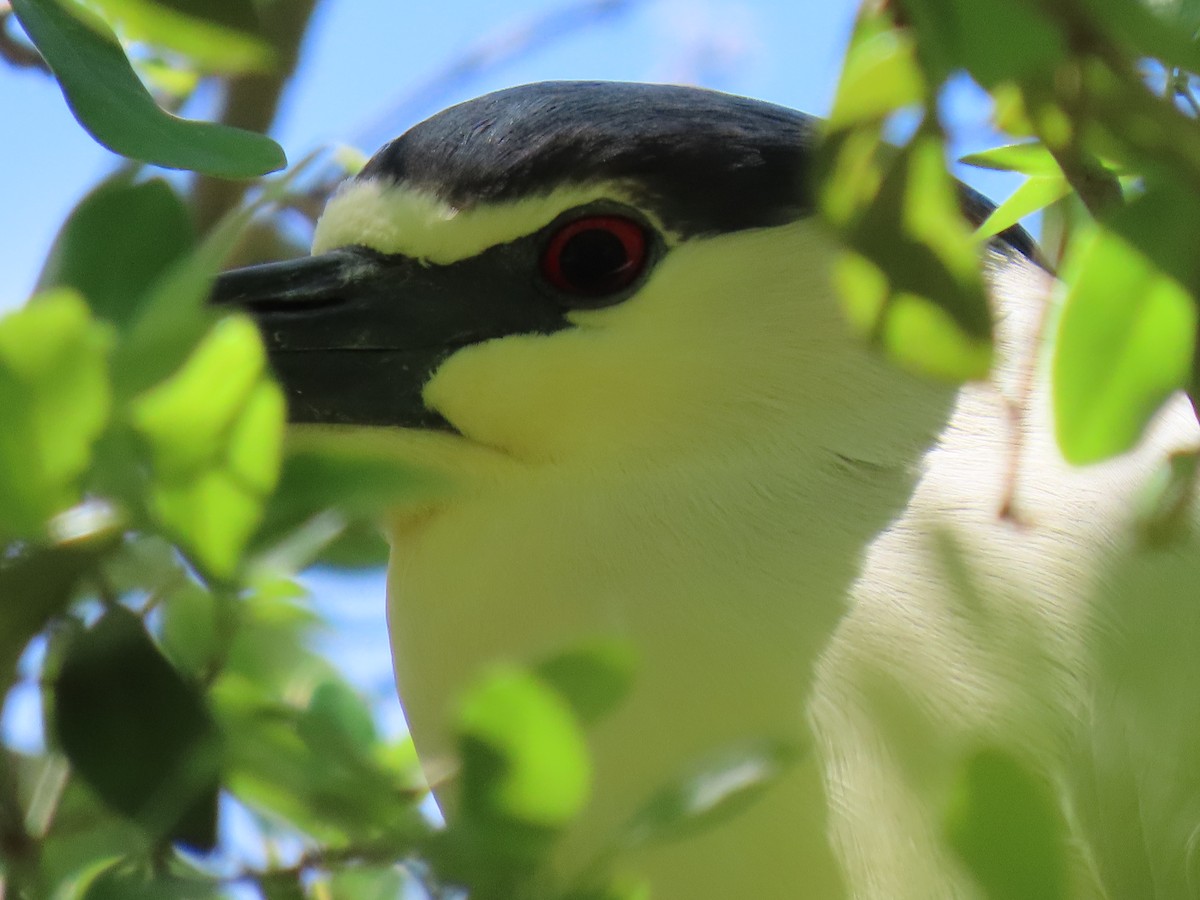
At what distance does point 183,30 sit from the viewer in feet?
2.76

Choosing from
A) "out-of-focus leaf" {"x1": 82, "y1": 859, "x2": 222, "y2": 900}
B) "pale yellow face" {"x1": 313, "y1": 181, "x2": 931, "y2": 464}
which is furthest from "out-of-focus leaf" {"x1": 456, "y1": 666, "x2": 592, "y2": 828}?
"pale yellow face" {"x1": 313, "y1": 181, "x2": 931, "y2": 464}

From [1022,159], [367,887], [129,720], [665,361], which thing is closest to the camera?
[129,720]

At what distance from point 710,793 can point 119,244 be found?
0.39 m

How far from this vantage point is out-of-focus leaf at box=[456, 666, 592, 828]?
1.93ft

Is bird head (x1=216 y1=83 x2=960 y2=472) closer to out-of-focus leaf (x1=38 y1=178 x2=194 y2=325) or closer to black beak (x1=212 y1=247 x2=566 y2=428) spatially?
black beak (x1=212 y1=247 x2=566 y2=428)

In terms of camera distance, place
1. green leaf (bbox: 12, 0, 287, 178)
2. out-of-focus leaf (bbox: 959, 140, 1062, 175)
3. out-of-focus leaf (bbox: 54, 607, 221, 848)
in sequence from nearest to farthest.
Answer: out-of-focus leaf (bbox: 54, 607, 221, 848) < green leaf (bbox: 12, 0, 287, 178) < out-of-focus leaf (bbox: 959, 140, 1062, 175)

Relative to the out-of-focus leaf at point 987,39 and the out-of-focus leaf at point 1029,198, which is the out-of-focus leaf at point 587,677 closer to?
the out-of-focus leaf at point 987,39

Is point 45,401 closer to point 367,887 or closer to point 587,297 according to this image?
point 367,887

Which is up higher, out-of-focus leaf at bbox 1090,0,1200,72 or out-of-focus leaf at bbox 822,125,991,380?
out-of-focus leaf at bbox 1090,0,1200,72

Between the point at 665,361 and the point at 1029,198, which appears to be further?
the point at 665,361

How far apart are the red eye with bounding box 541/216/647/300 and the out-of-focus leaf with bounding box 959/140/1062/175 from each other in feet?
1.98

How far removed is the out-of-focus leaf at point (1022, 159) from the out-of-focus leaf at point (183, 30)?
45cm

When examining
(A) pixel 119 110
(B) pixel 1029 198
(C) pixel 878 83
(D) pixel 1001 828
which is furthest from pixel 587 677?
(B) pixel 1029 198

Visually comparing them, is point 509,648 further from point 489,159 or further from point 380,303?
point 489,159
